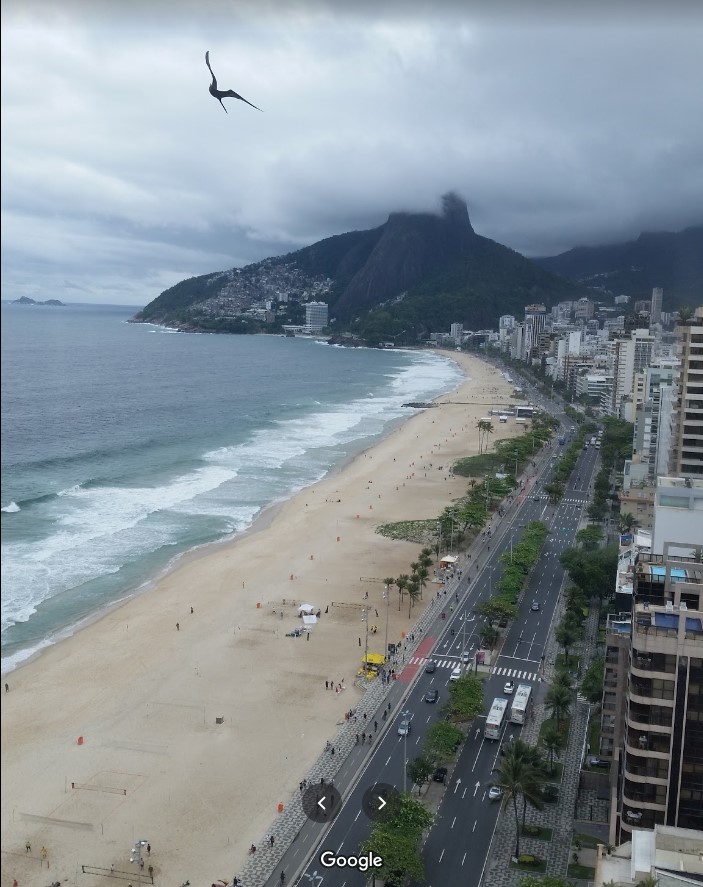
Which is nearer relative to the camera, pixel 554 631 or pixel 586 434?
pixel 554 631

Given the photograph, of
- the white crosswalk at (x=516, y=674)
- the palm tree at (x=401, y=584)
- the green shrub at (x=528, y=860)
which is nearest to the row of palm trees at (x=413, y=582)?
the palm tree at (x=401, y=584)

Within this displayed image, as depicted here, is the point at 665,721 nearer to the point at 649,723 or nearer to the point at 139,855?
the point at 649,723

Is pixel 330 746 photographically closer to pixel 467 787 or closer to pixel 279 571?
pixel 467 787

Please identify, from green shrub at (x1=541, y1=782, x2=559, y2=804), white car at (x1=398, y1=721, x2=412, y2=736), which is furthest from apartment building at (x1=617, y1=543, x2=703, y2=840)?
white car at (x1=398, y1=721, x2=412, y2=736)

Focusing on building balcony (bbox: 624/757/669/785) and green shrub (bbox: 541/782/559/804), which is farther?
green shrub (bbox: 541/782/559/804)

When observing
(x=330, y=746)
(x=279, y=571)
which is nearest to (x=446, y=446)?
(x=279, y=571)

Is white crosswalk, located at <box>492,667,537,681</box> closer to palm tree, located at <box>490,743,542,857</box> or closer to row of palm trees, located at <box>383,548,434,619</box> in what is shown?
row of palm trees, located at <box>383,548,434,619</box>

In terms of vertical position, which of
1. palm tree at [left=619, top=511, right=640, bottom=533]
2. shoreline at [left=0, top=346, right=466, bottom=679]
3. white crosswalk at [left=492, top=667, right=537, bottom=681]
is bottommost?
white crosswalk at [left=492, top=667, right=537, bottom=681]
